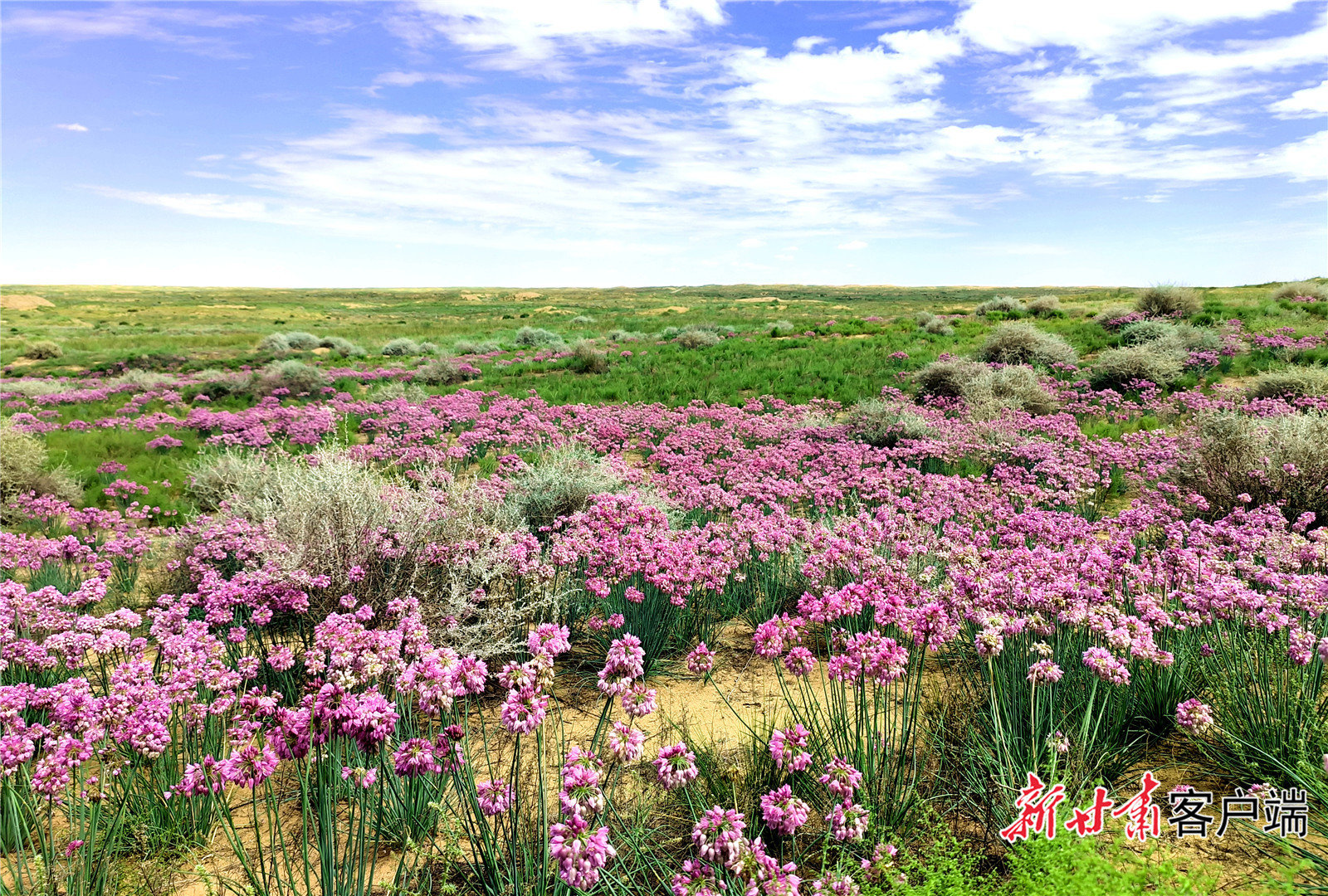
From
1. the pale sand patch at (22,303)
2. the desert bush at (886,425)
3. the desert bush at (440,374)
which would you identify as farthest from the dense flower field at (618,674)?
the pale sand patch at (22,303)

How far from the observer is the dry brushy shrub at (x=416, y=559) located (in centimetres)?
490

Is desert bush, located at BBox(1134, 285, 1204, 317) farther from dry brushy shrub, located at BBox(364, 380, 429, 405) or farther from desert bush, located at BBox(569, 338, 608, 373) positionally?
dry brushy shrub, located at BBox(364, 380, 429, 405)

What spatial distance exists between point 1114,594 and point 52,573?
8.80 m

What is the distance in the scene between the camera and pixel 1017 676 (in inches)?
135

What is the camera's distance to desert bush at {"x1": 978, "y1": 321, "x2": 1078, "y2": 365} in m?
19.3

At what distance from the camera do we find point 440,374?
22.9 meters

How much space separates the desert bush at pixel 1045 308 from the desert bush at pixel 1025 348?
11213mm

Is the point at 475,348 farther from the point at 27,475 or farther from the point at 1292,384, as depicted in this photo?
the point at 1292,384

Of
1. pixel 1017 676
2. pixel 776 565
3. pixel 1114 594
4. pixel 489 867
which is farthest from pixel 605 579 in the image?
pixel 1114 594

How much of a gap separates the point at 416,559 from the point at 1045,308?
33296 mm

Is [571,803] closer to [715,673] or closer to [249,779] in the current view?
[249,779]

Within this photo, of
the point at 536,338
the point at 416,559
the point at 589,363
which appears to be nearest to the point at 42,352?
the point at 536,338

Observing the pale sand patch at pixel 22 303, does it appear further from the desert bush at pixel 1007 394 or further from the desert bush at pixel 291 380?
the desert bush at pixel 1007 394

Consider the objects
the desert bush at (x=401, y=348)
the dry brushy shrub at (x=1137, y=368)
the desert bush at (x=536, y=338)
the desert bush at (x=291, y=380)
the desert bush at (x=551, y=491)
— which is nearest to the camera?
the desert bush at (x=551, y=491)
